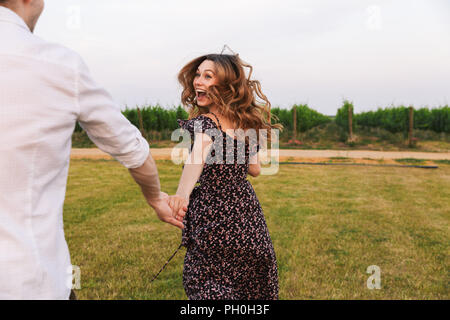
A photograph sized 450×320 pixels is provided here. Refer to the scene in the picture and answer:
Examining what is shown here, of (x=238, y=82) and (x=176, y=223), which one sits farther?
(x=238, y=82)

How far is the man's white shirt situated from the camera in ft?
3.26

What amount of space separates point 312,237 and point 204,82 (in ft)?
11.4

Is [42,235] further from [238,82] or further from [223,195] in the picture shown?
[238,82]

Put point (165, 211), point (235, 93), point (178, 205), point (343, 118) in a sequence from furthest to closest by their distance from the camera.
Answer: point (343, 118) < point (235, 93) < point (178, 205) < point (165, 211)

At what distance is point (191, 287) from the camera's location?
7.33ft

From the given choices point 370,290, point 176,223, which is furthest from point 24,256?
point 370,290

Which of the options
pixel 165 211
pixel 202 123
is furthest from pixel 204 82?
pixel 165 211

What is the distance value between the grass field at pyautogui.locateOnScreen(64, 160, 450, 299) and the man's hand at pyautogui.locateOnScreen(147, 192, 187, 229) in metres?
1.82

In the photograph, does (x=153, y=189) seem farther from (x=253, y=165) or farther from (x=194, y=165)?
(x=253, y=165)

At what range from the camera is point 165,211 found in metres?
1.85

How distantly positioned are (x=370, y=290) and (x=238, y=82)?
260cm

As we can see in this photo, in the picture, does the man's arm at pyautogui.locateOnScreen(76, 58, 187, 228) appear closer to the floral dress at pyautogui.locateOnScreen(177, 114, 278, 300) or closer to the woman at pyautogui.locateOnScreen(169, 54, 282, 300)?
the woman at pyautogui.locateOnScreen(169, 54, 282, 300)

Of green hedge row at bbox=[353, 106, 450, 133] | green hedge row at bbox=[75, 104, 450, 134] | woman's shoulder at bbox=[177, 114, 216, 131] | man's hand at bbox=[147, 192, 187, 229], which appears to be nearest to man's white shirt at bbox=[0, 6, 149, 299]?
man's hand at bbox=[147, 192, 187, 229]
